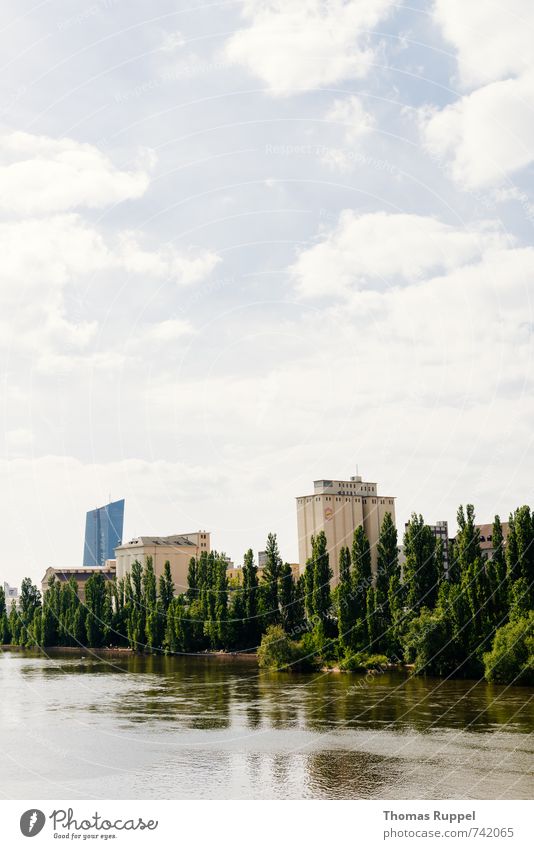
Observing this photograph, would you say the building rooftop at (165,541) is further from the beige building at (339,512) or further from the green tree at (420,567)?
the green tree at (420,567)

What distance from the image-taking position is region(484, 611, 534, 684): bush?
38.7 m

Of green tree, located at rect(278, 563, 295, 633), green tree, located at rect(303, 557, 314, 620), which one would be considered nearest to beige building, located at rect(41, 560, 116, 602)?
green tree, located at rect(278, 563, 295, 633)

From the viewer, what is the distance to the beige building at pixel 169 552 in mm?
98500

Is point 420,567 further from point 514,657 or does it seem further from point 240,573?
point 240,573

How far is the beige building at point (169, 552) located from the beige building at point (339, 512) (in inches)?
919

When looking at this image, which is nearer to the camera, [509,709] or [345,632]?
[509,709]

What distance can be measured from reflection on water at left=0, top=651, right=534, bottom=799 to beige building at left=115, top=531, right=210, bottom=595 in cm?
5376

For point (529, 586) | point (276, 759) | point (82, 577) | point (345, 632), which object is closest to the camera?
point (276, 759)

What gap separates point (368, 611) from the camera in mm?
50188

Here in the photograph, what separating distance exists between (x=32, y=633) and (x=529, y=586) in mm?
57803

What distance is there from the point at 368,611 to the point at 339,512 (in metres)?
26.1

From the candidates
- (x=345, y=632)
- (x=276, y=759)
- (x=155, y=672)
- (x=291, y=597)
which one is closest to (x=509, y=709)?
(x=276, y=759)
